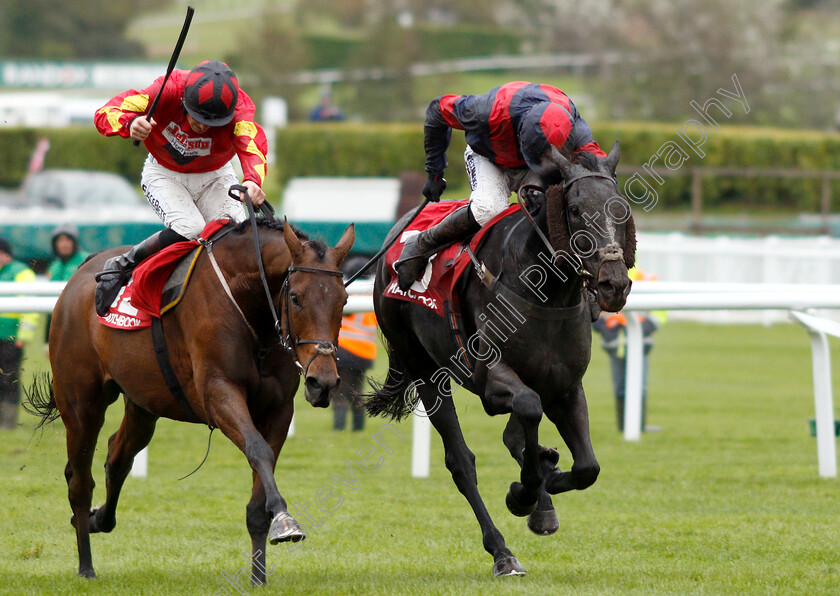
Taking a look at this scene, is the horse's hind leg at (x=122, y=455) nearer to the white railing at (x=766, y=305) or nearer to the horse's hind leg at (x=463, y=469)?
the horse's hind leg at (x=463, y=469)

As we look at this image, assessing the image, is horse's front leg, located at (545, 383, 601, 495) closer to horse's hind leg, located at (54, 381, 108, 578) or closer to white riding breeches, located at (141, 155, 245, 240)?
white riding breeches, located at (141, 155, 245, 240)

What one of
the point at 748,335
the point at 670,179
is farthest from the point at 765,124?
the point at 748,335

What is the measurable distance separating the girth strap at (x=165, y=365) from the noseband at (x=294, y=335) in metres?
0.65

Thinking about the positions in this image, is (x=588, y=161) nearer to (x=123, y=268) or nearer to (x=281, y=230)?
(x=281, y=230)

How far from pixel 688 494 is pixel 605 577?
235 centimetres

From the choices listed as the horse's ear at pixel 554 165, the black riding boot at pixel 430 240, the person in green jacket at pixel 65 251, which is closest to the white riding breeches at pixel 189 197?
the black riding boot at pixel 430 240

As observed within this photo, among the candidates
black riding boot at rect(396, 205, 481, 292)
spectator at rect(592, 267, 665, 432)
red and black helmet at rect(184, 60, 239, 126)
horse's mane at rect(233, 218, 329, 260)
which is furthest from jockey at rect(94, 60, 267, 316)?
spectator at rect(592, 267, 665, 432)

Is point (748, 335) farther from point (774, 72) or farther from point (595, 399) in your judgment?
point (774, 72)

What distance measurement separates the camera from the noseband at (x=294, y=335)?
4.45 metres

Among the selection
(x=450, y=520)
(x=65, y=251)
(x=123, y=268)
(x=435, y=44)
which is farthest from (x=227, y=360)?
(x=435, y=44)

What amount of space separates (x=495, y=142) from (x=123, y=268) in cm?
172

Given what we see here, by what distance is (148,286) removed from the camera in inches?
205

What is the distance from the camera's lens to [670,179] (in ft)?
89.4

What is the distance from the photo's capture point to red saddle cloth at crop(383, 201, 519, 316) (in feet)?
17.5
